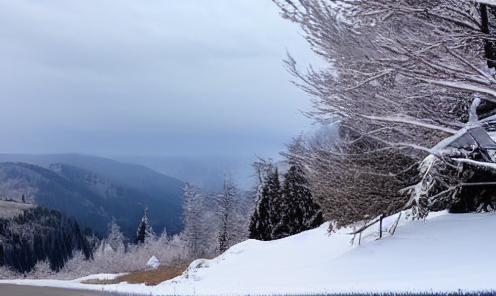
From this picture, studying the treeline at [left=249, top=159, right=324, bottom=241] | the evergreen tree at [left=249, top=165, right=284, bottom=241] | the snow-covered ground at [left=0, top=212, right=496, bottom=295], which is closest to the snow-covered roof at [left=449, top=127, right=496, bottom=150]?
the snow-covered ground at [left=0, top=212, right=496, bottom=295]

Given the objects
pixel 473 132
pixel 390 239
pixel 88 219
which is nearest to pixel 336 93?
pixel 473 132

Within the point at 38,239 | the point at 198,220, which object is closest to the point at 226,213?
the point at 198,220

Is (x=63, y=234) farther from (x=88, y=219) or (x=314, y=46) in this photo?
(x=88, y=219)

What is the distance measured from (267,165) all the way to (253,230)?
568 centimetres

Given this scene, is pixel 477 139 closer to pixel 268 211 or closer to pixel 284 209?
pixel 284 209

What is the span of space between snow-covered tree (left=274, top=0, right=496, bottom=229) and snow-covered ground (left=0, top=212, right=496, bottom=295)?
34.6 inches

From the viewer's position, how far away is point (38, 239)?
→ 2074 inches

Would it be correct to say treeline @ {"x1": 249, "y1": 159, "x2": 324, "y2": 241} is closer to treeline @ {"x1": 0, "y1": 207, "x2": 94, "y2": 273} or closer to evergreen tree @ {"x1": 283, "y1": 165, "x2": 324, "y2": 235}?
evergreen tree @ {"x1": 283, "y1": 165, "x2": 324, "y2": 235}

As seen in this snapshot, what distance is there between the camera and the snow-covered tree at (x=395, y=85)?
8.64 metres

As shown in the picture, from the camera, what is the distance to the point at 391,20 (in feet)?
33.5

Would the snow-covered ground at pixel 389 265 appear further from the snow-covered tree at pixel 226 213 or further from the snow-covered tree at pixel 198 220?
the snow-covered tree at pixel 198 220

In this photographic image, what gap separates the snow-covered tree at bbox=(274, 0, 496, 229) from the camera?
8.64 metres

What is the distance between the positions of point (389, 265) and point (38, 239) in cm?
5002

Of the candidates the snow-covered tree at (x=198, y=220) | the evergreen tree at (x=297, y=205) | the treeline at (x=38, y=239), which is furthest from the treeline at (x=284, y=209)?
the treeline at (x=38, y=239)
